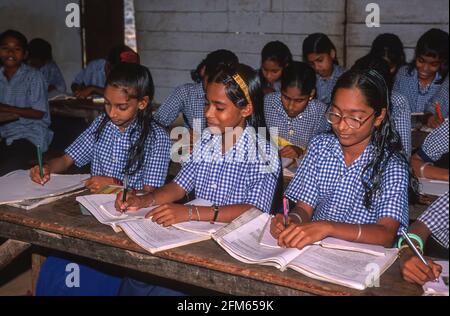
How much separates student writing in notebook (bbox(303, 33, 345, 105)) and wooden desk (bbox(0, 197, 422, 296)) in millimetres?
3049

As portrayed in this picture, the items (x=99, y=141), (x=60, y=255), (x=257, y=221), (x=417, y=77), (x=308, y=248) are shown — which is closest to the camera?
(x=308, y=248)

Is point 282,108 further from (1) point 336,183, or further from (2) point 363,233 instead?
(2) point 363,233

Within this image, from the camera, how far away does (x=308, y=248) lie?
1.77 m

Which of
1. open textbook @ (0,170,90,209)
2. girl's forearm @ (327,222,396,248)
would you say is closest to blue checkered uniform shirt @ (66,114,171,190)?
open textbook @ (0,170,90,209)

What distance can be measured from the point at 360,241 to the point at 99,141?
1521 mm

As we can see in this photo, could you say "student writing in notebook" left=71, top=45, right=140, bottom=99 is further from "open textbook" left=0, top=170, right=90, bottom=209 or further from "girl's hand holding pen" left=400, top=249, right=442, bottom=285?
"girl's hand holding pen" left=400, top=249, right=442, bottom=285

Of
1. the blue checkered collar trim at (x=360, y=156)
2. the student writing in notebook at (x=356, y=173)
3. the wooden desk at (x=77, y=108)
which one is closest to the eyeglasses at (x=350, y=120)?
the student writing in notebook at (x=356, y=173)

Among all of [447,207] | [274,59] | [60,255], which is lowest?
[60,255]

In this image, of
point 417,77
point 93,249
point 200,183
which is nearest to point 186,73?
point 417,77

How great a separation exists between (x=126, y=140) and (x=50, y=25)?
5321 mm

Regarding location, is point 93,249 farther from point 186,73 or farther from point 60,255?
point 186,73

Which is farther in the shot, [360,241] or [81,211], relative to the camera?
[81,211]

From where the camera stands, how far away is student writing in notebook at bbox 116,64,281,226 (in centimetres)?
229
